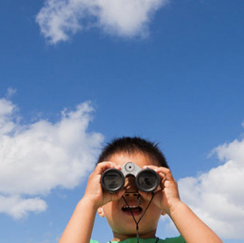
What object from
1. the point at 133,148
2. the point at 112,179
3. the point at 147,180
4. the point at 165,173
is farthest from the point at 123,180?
the point at 133,148

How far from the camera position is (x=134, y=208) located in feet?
10.3

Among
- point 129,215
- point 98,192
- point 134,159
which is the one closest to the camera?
point 98,192

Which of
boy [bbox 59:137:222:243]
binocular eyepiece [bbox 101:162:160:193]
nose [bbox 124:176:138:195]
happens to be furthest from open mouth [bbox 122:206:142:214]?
binocular eyepiece [bbox 101:162:160:193]

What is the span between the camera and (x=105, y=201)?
2.95 metres

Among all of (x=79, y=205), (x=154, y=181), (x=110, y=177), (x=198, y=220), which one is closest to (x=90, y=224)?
(x=79, y=205)

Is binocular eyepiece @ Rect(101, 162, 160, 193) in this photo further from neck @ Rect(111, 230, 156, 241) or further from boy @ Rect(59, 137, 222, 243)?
neck @ Rect(111, 230, 156, 241)

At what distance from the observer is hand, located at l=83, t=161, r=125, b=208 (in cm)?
289

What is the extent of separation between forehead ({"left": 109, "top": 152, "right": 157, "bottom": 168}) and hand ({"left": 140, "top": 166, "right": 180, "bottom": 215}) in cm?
32

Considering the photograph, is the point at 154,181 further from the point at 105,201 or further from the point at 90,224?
the point at 90,224

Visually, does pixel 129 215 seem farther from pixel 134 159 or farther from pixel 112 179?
pixel 134 159

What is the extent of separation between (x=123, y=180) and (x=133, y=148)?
57cm

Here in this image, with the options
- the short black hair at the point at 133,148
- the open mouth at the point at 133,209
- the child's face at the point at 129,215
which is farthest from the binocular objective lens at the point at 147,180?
the short black hair at the point at 133,148

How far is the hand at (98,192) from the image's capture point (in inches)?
114

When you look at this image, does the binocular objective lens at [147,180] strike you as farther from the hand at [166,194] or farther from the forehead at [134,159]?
the forehead at [134,159]
